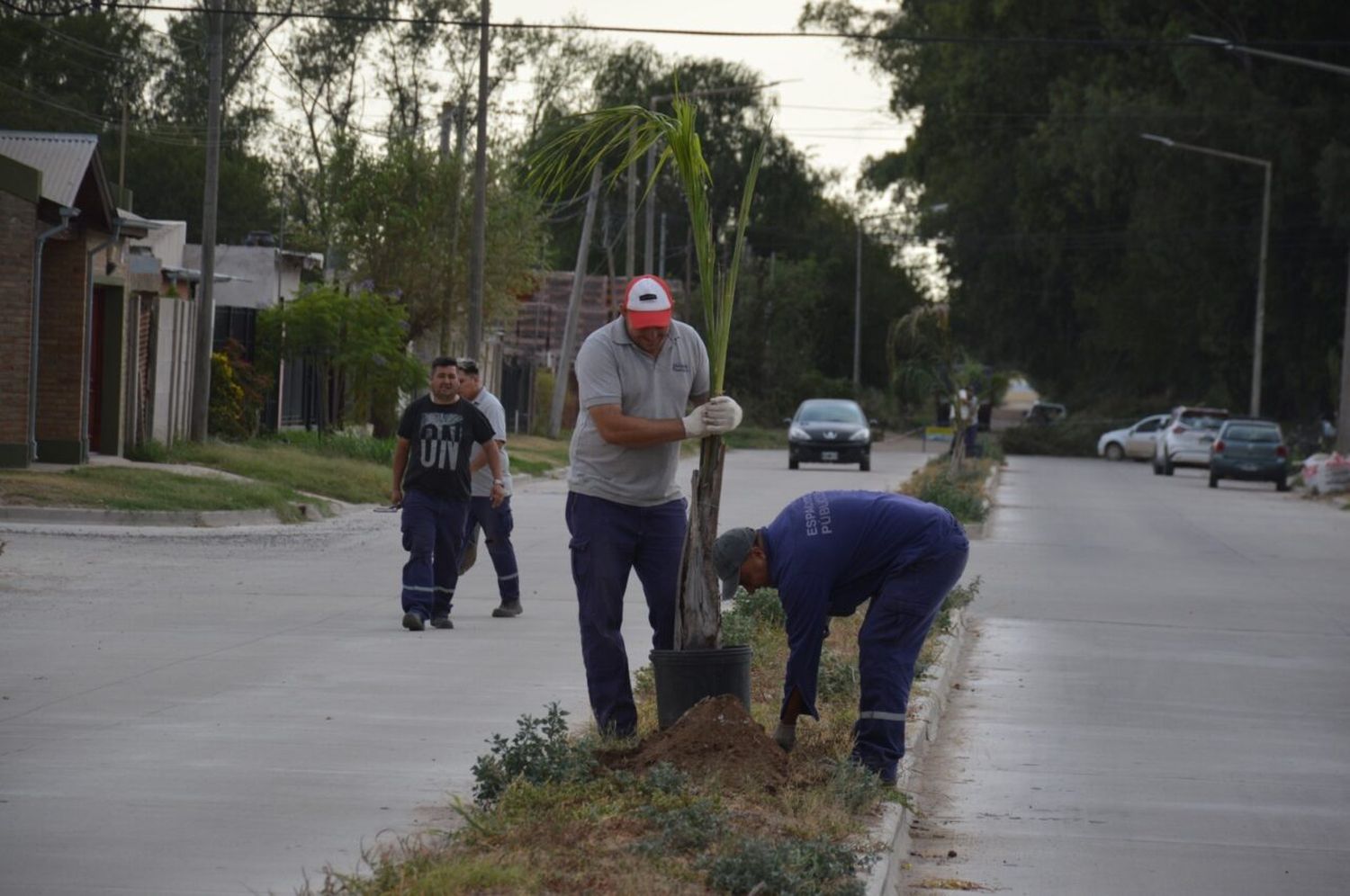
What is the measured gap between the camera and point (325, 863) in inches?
258

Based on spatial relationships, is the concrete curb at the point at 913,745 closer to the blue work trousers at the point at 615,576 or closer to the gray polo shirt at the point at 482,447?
the blue work trousers at the point at 615,576

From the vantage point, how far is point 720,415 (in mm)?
7902

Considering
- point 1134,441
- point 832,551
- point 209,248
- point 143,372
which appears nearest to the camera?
point 832,551

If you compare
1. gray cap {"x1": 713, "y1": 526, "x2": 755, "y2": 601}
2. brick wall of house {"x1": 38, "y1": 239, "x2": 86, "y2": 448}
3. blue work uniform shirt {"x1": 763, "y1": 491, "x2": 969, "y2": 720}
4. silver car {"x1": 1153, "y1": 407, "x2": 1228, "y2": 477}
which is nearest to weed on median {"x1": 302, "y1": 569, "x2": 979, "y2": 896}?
blue work uniform shirt {"x1": 763, "y1": 491, "x2": 969, "y2": 720}

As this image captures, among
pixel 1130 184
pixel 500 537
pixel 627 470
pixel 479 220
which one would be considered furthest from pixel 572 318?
pixel 627 470

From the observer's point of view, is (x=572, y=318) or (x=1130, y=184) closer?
(x=572, y=318)

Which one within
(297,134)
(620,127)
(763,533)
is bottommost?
(763,533)

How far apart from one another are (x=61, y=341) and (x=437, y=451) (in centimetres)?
1380

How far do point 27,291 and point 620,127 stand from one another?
17218 millimetres

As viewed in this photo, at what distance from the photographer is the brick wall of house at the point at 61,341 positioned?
2548 centimetres

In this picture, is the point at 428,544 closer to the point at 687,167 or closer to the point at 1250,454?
the point at 687,167

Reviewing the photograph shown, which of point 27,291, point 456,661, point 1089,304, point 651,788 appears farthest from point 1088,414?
→ point 651,788

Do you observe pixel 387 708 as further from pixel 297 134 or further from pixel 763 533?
pixel 297 134

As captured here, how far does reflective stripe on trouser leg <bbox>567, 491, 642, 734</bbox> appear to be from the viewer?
8195mm
